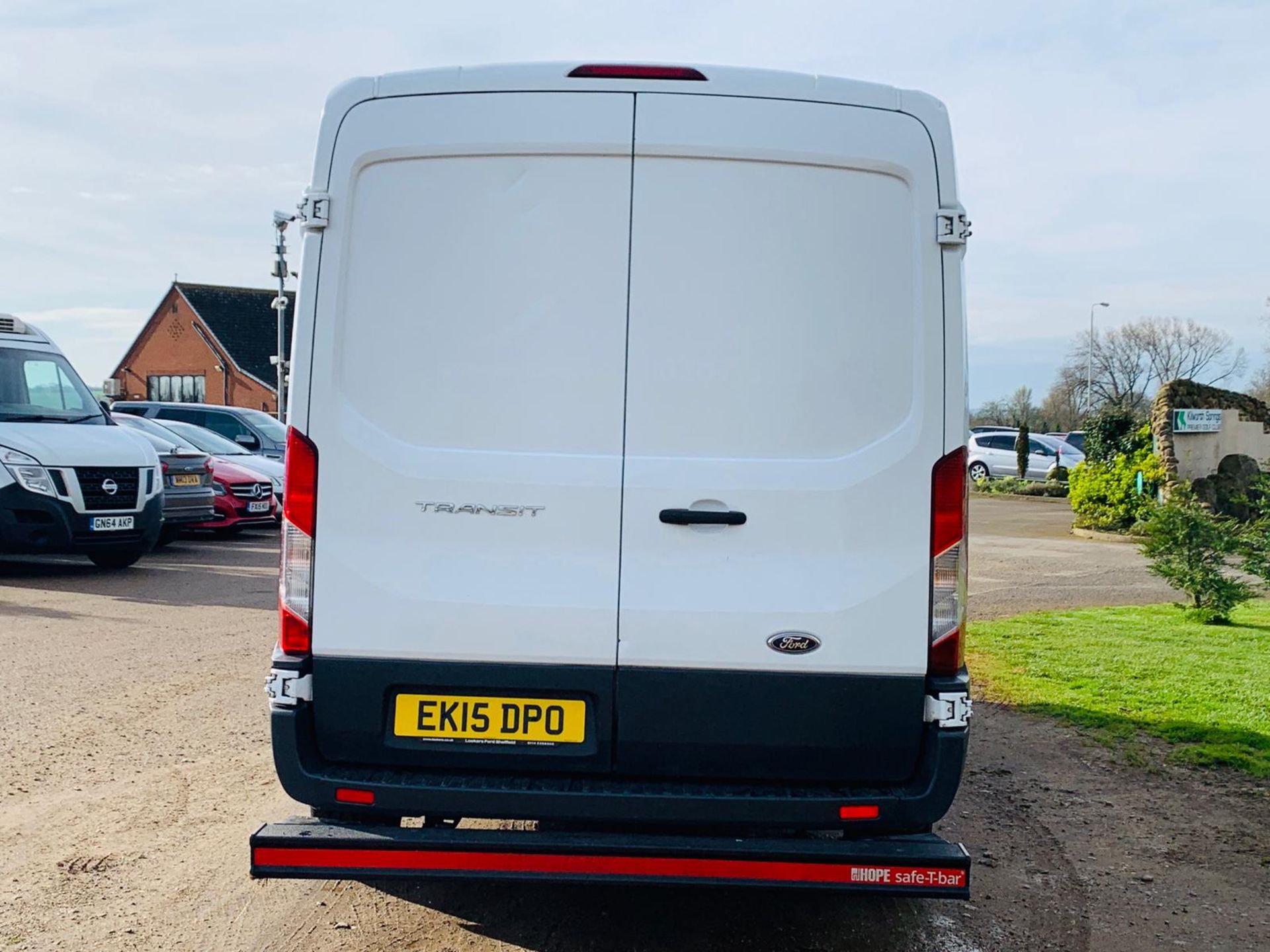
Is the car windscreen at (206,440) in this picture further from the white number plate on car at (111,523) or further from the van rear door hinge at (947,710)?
the van rear door hinge at (947,710)

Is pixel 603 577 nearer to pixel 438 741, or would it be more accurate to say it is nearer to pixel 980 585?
pixel 438 741

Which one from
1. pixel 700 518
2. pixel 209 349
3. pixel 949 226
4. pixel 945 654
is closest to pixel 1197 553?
pixel 945 654

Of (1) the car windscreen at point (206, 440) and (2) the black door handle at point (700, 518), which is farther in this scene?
(1) the car windscreen at point (206, 440)

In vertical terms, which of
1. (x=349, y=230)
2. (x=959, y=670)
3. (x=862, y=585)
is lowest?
(x=959, y=670)

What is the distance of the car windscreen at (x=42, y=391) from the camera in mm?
12125

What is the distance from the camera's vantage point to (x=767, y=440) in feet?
11.2

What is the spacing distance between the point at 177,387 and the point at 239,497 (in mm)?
43089

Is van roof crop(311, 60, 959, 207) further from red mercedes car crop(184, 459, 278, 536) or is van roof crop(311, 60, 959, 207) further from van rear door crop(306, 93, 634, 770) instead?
red mercedes car crop(184, 459, 278, 536)

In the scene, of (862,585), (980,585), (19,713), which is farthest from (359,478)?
(980,585)

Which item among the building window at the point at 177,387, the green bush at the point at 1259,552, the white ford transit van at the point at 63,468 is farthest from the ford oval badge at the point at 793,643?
the building window at the point at 177,387

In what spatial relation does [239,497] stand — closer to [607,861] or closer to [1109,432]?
[607,861]

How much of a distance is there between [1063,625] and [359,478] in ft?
26.5

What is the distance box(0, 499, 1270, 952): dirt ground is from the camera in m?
3.95

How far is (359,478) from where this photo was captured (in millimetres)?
3467
